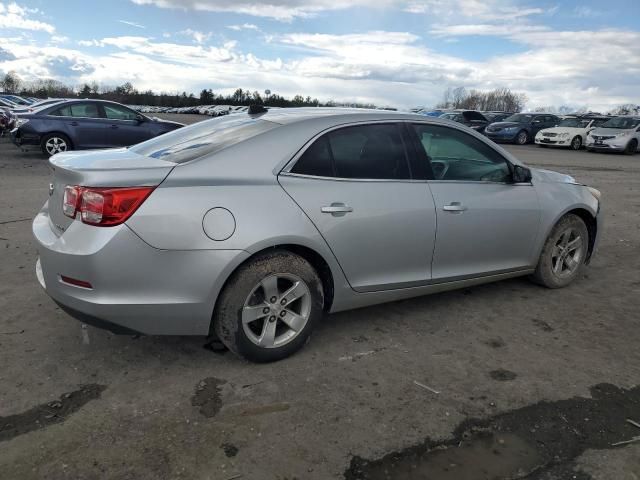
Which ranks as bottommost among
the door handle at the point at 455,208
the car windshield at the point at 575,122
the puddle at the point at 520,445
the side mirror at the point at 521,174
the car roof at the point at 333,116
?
the puddle at the point at 520,445

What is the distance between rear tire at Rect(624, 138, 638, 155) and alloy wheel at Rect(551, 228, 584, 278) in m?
19.8

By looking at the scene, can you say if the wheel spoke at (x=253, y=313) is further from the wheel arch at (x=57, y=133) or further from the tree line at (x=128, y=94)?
the tree line at (x=128, y=94)

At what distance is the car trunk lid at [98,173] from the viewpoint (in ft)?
9.57

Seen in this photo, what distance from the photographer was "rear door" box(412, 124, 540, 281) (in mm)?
3969

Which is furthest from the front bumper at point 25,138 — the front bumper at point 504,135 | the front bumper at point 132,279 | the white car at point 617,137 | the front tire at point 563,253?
the white car at point 617,137

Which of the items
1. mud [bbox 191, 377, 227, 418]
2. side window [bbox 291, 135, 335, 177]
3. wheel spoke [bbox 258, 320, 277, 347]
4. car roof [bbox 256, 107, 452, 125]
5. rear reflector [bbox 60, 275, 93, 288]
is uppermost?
car roof [bbox 256, 107, 452, 125]

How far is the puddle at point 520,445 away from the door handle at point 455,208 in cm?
149

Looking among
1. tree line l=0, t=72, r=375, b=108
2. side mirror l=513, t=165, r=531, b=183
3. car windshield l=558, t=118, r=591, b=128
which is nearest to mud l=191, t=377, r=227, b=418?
side mirror l=513, t=165, r=531, b=183

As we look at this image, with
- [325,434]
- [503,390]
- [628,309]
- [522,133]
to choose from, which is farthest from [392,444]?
[522,133]

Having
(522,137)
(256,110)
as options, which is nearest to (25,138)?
(256,110)

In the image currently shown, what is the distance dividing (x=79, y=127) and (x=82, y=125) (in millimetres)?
84

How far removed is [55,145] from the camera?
41.9 ft

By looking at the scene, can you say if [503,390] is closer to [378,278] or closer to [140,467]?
[378,278]

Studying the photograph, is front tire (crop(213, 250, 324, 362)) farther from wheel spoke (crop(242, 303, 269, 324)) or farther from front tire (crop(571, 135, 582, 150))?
front tire (crop(571, 135, 582, 150))
